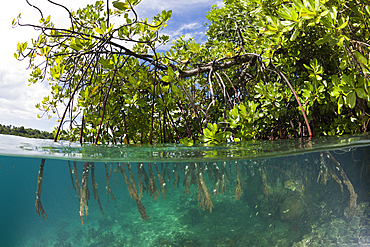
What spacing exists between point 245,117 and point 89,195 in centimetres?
167

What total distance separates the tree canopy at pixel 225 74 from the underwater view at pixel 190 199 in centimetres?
26

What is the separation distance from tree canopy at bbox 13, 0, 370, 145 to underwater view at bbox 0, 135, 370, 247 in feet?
0.86

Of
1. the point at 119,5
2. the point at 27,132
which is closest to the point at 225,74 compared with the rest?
the point at 119,5

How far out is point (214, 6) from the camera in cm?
448

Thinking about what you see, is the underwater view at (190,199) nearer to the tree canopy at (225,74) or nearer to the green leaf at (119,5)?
the tree canopy at (225,74)

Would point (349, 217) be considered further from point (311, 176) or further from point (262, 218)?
point (262, 218)

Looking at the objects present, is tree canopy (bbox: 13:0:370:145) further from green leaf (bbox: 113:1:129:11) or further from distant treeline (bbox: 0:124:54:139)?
distant treeline (bbox: 0:124:54:139)

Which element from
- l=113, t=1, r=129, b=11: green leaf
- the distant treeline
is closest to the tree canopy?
l=113, t=1, r=129, b=11: green leaf

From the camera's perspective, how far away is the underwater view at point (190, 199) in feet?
6.26

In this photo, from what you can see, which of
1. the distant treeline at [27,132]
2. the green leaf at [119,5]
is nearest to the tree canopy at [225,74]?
the green leaf at [119,5]

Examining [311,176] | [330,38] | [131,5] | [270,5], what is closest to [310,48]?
[270,5]

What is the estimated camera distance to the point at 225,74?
2305 millimetres

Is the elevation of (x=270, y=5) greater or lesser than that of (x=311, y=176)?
greater

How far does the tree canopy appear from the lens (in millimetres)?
1396
